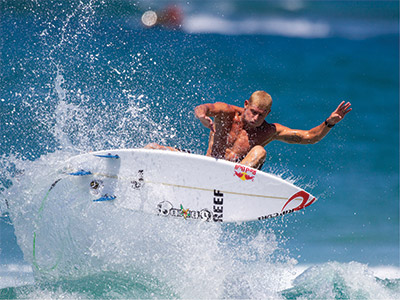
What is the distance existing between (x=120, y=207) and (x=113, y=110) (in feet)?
5.86

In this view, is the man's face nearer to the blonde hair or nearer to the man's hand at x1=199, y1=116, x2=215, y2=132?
the blonde hair

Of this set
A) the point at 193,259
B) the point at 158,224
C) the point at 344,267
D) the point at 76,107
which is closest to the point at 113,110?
the point at 76,107

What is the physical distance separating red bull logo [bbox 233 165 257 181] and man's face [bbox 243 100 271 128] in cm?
45

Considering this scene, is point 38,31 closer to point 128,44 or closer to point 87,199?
point 128,44

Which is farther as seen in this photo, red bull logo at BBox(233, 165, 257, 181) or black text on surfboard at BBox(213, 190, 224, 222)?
black text on surfboard at BBox(213, 190, 224, 222)

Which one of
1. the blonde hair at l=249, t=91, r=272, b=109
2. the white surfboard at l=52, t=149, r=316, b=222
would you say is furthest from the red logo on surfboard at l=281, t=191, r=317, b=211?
the blonde hair at l=249, t=91, r=272, b=109

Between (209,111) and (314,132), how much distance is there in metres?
1.14

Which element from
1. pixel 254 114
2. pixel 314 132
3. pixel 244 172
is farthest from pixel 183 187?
pixel 314 132

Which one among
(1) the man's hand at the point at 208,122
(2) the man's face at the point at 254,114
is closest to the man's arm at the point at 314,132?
(2) the man's face at the point at 254,114

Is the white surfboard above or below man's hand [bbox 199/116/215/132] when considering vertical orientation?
below

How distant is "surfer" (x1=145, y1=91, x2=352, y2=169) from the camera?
429 centimetres

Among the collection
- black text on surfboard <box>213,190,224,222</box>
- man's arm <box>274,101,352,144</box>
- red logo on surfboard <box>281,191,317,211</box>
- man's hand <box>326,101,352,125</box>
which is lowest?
black text on surfboard <box>213,190,224,222</box>

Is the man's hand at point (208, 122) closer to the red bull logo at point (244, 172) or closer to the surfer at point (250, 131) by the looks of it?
the surfer at point (250, 131)

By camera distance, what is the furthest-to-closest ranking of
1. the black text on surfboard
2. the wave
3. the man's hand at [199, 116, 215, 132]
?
the wave → the black text on surfboard → the man's hand at [199, 116, 215, 132]
